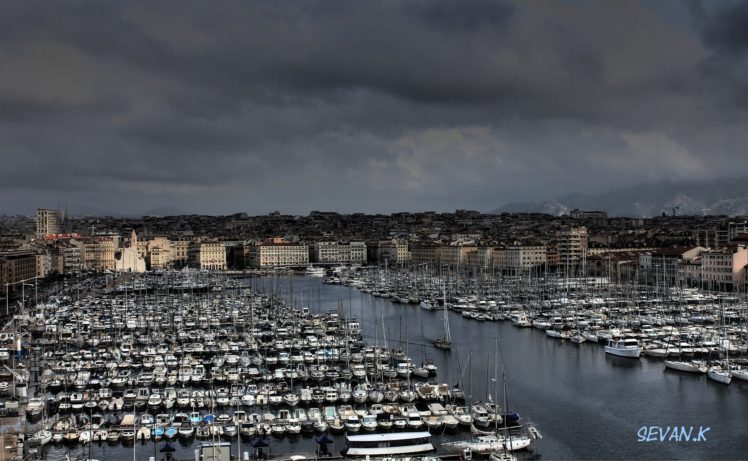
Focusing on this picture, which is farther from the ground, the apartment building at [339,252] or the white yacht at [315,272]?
the apartment building at [339,252]

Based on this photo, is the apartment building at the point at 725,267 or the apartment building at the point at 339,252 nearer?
the apartment building at the point at 725,267

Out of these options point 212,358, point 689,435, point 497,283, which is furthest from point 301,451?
point 497,283

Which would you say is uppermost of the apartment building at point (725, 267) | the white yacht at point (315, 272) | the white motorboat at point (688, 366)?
the apartment building at point (725, 267)

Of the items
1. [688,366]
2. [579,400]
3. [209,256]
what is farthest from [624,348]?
[209,256]

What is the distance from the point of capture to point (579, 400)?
20.4 m

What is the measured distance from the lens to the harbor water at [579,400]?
16.1m

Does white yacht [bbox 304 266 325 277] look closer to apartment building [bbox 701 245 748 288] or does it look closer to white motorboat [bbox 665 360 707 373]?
apartment building [bbox 701 245 748 288]

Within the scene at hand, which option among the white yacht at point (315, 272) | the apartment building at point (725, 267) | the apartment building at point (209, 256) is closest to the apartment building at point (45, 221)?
the apartment building at point (209, 256)

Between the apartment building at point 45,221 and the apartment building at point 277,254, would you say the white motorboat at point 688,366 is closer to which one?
the apartment building at point 277,254

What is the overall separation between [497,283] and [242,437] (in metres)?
35.3

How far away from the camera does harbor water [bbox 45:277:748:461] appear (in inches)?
634

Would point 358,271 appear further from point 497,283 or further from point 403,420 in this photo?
point 403,420

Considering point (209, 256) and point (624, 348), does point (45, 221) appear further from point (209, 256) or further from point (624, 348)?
point (624, 348)

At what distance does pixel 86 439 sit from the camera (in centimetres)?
1627
